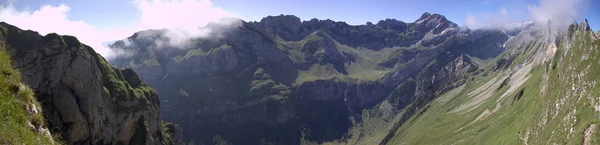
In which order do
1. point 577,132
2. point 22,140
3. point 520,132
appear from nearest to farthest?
1. point 22,140
2. point 577,132
3. point 520,132

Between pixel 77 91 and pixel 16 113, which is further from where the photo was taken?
pixel 77 91

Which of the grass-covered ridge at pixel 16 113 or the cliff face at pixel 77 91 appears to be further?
the cliff face at pixel 77 91

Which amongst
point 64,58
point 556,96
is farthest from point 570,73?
point 64,58

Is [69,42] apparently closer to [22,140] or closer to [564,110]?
[22,140]

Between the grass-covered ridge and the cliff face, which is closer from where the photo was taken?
the grass-covered ridge
